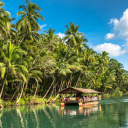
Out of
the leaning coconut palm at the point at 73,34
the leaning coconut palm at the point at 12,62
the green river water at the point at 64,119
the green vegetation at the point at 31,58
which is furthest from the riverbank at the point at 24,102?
the leaning coconut palm at the point at 73,34

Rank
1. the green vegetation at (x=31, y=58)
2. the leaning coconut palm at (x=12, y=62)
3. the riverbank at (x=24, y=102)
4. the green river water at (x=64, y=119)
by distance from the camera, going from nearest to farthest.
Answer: the green river water at (x=64, y=119) < the leaning coconut palm at (x=12, y=62) < the green vegetation at (x=31, y=58) < the riverbank at (x=24, y=102)

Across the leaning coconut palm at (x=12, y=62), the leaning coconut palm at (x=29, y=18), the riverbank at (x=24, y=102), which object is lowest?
the riverbank at (x=24, y=102)

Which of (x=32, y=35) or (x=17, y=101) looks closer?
(x=17, y=101)

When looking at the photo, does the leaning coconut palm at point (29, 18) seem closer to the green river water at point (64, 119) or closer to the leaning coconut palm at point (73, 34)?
the leaning coconut palm at point (73, 34)

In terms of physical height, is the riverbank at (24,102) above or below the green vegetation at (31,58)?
below

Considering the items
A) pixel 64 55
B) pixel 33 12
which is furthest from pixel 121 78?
pixel 33 12

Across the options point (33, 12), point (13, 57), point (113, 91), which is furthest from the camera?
point (113, 91)

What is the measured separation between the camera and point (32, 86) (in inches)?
1276

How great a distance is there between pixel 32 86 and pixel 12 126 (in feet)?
66.1

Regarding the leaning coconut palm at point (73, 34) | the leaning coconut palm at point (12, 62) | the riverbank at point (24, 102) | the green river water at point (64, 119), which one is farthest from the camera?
the leaning coconut palm at point (73, 34)

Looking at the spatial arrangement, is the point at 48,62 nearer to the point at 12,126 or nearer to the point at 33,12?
the point at 33,12

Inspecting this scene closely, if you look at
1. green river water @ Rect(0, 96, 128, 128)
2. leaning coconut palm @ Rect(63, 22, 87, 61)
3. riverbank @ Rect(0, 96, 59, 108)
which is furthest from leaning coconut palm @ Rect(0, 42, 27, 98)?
leaning coconut palm @ Rect(63, 22, 87, 61)

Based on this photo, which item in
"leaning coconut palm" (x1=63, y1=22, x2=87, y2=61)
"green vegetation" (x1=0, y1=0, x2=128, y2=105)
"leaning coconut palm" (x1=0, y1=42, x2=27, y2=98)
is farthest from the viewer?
"leaning coconut palm" (x1=63, y1=22, x2=87, y2=61)

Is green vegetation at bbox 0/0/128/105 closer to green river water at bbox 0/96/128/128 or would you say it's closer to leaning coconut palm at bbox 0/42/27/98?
leaning coconut palm at bbox 0/42/27/98
